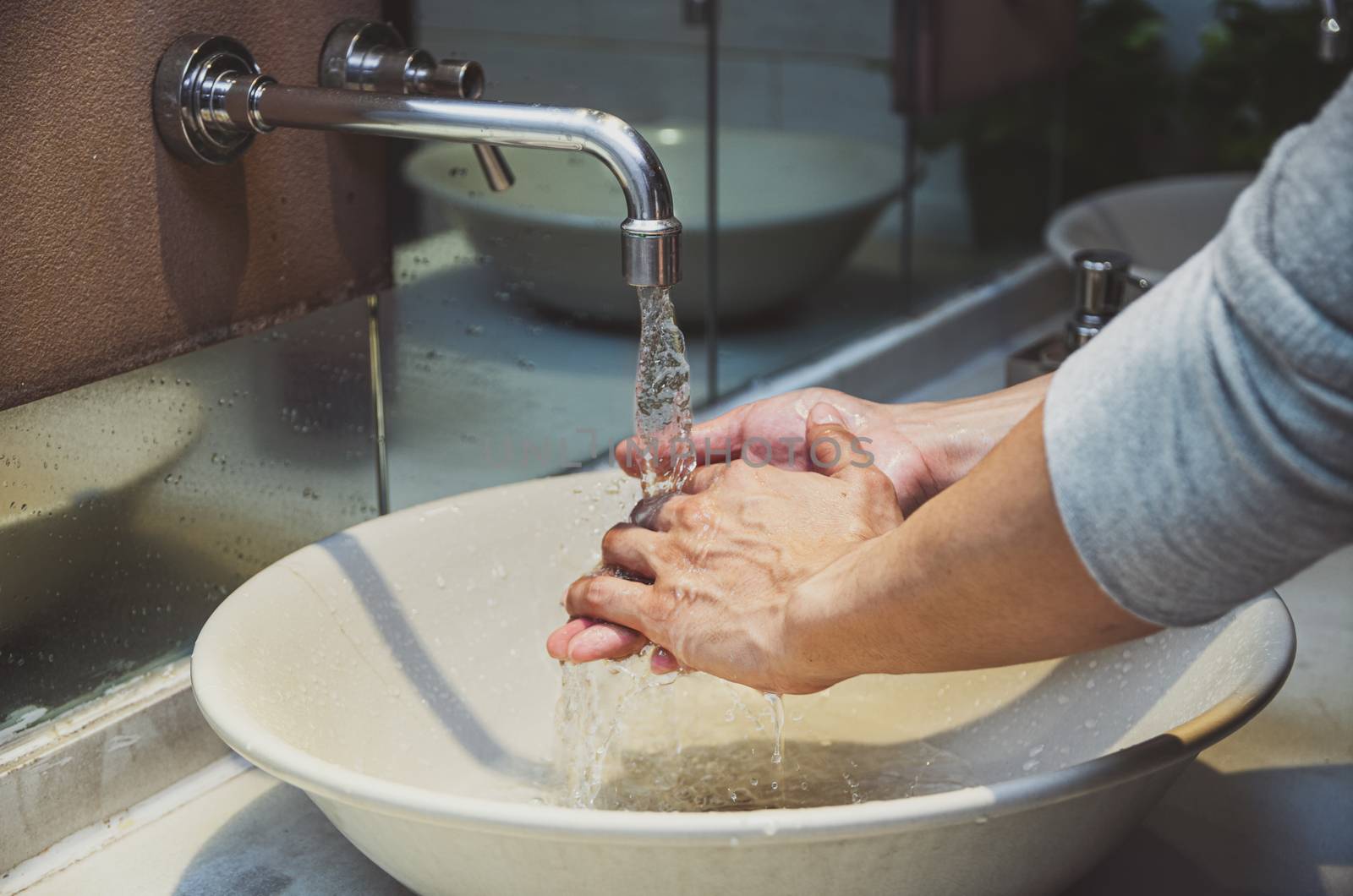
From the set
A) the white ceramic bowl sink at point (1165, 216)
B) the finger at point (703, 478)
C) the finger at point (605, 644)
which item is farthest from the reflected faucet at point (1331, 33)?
the finger at point (605, 644)

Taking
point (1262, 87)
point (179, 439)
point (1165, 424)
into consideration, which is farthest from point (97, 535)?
point (1262, 87)

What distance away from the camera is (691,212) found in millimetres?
1233

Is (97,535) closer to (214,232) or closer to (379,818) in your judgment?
(214,232)

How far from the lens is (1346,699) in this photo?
32.8 inches

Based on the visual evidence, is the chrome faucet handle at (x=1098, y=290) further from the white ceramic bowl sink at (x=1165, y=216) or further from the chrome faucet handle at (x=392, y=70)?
the white ceramic bowl sink at (x=1165, y=216)

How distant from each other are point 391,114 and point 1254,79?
160 centimetres

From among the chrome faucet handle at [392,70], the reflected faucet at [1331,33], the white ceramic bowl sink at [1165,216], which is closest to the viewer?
the chrome faucet handle at [392,70]

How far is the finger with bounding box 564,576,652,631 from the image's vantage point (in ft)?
2.17

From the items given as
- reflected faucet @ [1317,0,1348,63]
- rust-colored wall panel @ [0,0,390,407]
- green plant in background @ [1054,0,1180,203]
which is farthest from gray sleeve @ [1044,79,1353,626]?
green plant in background @ [1054,0,1180,203]

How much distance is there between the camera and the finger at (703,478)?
0.73 m

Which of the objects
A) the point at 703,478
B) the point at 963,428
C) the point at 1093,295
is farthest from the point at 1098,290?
the point at 703,478

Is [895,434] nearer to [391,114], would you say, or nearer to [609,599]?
[609,599]

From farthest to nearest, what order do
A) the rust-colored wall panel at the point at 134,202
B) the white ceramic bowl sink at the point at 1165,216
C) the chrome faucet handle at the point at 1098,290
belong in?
1. the white ceramic bowl sink at the point at 1165,216
2. the chrome faucet handle at the point at 1098,290
3. the rust-colored wall panel at the point at 134,202

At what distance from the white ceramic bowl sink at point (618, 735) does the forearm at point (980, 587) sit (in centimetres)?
6
